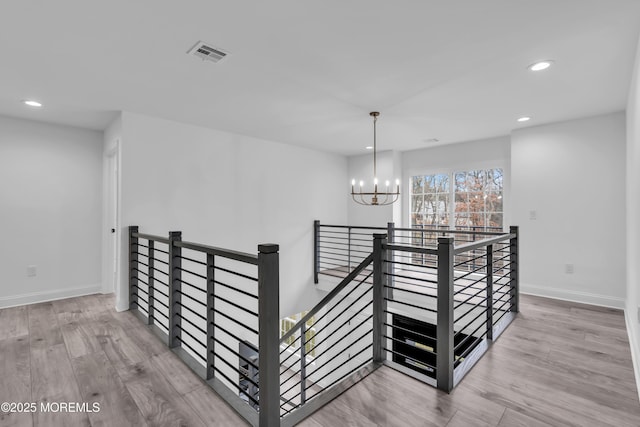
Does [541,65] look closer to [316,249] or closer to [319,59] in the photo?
[319,59]

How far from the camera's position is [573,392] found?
6.70ft

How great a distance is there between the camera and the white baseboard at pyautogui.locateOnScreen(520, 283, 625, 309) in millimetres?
3828

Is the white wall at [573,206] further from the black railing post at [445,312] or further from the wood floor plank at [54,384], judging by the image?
the wood floor plank at [54,384]

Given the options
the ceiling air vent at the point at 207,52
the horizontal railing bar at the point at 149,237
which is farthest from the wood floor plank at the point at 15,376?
the ceiling air vent at the point at 207,52

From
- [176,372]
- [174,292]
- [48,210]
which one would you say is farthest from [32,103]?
[176,372]

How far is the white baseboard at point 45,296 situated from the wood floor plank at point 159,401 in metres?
2.86

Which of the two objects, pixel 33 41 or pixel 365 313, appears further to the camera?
pixel 365 313

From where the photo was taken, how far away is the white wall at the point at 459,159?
16.3ft

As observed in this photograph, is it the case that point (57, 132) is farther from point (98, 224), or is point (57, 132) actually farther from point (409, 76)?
point (409, 76)

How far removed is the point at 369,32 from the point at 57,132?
4353 mm

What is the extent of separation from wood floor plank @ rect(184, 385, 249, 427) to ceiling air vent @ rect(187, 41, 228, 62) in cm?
234

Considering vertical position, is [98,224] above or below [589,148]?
below

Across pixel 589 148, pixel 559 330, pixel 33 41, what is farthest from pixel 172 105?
pixel 589 148

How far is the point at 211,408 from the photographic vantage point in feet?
6.09
